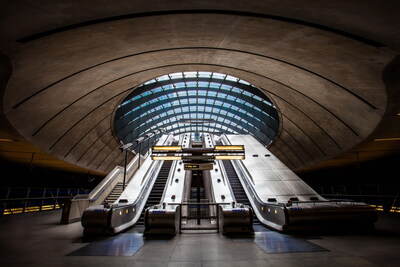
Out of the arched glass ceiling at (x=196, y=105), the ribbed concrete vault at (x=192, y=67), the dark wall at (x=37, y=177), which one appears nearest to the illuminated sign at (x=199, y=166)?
the ribbed concrete vault at (x=192, y=67)

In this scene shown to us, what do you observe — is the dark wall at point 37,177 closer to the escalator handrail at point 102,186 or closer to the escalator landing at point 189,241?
the escalator handrail at point 102,186

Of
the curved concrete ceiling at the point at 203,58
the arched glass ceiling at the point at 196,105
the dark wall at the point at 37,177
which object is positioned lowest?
the dark wall at the point at 37,177

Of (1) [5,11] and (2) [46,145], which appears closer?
(1) [5,11]

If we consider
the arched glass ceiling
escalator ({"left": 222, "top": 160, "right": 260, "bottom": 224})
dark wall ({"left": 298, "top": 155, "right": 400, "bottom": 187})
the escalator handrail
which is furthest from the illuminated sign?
dark wall ({"left": 298, "top": 155, "right": 400, "bottom": 187})

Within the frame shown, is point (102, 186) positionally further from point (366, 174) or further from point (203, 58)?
point (366, 174)

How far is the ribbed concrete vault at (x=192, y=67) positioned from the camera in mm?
6492

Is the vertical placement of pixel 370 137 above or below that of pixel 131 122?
below

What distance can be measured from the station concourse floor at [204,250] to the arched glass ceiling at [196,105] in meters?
14.0

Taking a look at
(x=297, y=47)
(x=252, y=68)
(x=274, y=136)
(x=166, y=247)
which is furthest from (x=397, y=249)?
(x=274, y=136)

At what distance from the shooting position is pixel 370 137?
429 inches

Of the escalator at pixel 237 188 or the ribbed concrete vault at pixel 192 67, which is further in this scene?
the escalator at pixel 237 188

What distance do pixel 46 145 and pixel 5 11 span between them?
406 inches

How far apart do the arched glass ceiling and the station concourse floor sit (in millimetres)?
13974

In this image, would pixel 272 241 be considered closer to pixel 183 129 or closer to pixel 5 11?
pixel 5 11
